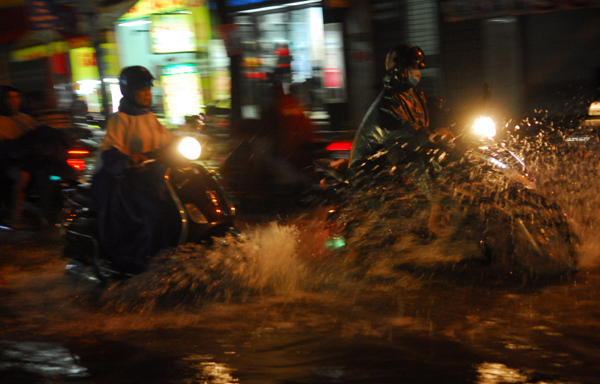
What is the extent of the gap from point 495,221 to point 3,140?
5817 mm

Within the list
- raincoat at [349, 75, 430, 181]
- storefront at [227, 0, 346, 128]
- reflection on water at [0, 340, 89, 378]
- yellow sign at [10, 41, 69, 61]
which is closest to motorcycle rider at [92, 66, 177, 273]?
reflection on water at [0, 340, 89, 378]

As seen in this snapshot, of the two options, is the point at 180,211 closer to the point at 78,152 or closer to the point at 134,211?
the point at 134,211

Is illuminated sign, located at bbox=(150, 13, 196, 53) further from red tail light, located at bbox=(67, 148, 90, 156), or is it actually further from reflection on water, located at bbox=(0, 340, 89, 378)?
reflection on water, located at bbox=(0, 340, 89, 378)

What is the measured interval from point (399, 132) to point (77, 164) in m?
4.75

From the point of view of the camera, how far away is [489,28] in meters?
10.9

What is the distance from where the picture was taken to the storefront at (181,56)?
1371 cm

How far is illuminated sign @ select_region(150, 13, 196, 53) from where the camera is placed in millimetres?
13672

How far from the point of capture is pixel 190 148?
5012 mm

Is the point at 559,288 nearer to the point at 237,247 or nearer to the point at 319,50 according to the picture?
A: the point at 237,247

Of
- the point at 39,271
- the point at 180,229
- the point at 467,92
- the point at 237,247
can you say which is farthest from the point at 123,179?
the point at 467,92

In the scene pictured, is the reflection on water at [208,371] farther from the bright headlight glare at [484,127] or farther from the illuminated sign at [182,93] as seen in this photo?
the illuminated sign at [182,93]

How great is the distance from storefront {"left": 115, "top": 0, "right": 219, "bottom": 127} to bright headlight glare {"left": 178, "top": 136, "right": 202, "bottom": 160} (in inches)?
345

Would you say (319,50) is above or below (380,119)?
above

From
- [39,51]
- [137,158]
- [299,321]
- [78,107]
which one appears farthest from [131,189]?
[39,51]
